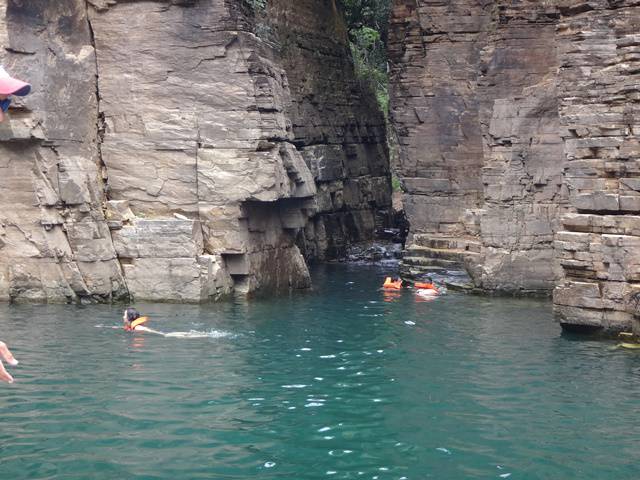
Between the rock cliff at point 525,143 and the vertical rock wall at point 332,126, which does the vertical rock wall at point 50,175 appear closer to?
the vertical rock wall at point 332,126

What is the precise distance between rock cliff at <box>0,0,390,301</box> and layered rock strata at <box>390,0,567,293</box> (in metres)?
4.76

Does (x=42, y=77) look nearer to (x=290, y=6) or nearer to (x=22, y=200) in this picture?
(x=22, y=200)

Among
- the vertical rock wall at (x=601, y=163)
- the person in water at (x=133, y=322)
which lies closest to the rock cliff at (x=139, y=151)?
the person in water at (x=133, y=322)

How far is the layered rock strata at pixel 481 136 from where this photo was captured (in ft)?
73.7

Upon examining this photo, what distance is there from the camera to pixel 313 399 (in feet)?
40.7

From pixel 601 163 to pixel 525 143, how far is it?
283 inches

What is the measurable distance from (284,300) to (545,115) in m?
6.80

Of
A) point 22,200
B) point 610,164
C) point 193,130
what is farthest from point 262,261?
point 610,164

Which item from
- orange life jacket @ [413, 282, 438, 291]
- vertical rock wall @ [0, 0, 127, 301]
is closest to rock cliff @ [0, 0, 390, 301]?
vertical rock wall @ [0, 0, 127, 301]

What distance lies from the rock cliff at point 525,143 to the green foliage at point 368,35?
7.89m

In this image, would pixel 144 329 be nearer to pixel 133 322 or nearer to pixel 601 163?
pixel 133 322

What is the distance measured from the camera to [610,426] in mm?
11211

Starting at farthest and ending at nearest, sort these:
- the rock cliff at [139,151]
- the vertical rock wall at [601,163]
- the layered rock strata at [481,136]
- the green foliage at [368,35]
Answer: the green foliage at [368,35]
the layered rock strata at [481,136]
the rock cliff at [139,151]
the vertical rock wall at [601,163]

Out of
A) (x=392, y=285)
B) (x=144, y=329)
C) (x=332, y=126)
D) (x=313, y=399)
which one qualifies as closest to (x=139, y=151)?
(x=144, y=329)
